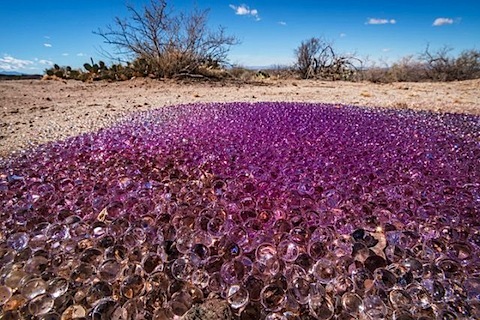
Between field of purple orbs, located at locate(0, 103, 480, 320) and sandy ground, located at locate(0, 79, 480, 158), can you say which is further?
sandy ground, located at locate(0, 79, 480, 158)

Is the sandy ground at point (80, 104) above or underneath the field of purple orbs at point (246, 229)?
underneath

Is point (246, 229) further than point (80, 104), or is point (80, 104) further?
point (80, 104)

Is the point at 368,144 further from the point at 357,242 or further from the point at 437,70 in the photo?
the point at 437,70

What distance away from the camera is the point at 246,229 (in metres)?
1.76

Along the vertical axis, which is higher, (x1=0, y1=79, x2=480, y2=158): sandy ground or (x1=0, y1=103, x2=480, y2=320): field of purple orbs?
(x1=0, y1=103, x2=480, y2=320): field of purple orbs

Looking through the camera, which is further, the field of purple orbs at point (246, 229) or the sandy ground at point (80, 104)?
the sandy ground at point (80, 104)

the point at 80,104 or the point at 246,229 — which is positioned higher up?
the point at 246,229

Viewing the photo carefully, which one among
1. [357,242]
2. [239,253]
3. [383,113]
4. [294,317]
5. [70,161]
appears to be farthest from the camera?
[383,113]

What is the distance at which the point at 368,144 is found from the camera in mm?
2932

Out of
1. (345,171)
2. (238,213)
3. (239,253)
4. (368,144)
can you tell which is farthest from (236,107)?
(239,253)

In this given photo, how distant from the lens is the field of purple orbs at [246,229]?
1.35 meters

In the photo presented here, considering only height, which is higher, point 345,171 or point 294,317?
point 345,171

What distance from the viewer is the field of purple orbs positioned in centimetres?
135

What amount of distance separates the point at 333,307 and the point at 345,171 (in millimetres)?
1203
